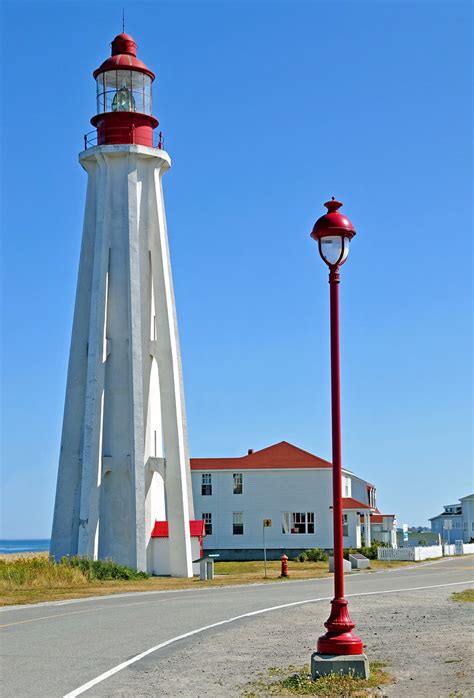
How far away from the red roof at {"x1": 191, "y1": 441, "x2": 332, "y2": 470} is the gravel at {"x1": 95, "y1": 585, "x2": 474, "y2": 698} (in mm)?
38769

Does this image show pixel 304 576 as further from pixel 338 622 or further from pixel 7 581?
pixel 338 622

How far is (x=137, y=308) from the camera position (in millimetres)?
38531

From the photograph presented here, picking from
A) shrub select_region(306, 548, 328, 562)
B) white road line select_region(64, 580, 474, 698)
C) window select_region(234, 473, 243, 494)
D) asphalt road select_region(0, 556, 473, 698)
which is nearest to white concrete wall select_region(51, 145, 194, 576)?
→ asphalt road select_region(0, 556, 473, 698)

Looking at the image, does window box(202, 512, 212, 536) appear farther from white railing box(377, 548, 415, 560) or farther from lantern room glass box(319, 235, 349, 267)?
lantern room glass box(319, 235, 349, 267)

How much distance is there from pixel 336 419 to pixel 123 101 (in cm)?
3086

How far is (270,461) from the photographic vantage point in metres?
60.0

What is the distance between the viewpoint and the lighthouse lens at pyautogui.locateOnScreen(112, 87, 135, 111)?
40.6 m

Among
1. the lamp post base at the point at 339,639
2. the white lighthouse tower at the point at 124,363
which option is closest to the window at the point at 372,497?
the white lighthouse tower at the point at 124,363

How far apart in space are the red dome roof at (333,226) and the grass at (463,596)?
12.9 meters

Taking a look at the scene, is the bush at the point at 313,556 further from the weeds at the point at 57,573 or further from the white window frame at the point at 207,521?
the weeds at the point at 57,573

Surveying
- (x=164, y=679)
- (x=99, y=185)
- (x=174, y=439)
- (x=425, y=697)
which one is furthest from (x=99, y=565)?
(x=425, y=697)

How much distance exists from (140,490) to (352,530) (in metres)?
25.2

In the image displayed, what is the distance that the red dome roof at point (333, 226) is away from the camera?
12.6 metres

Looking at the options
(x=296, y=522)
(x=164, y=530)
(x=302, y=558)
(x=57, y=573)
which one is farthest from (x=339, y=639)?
(x=296, y=522)
